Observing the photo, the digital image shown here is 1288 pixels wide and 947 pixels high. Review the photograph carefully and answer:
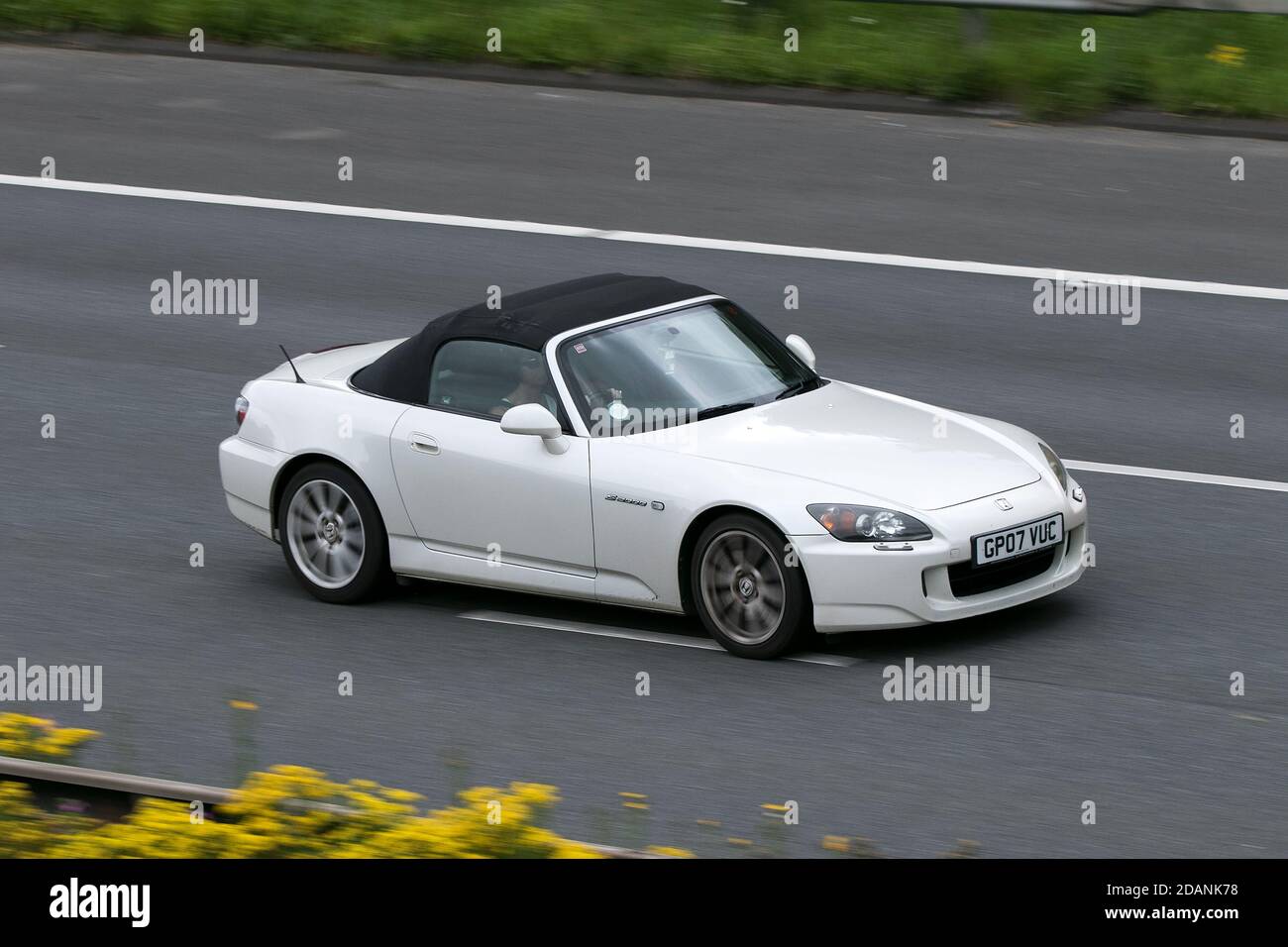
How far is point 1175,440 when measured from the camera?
12.3 meters

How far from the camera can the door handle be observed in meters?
10.1

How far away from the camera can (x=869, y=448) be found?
380 inches

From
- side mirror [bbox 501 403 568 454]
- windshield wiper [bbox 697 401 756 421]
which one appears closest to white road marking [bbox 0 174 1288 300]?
windshield wiper [bbox 697 401 756 421]

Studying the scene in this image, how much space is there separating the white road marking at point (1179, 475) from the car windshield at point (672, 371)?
7.06ft

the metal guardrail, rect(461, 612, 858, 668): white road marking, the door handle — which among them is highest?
the door handle

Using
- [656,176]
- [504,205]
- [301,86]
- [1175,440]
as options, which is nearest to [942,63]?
[656,176]

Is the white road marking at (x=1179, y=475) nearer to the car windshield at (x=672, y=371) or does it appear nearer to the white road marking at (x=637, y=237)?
the car windshield at (x=672, y=371)

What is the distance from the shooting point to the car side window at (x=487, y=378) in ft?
32.7

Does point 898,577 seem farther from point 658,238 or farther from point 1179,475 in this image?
point 658,238

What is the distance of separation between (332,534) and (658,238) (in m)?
6.22

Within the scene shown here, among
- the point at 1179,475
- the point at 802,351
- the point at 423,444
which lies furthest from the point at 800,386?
the point at 1179,475

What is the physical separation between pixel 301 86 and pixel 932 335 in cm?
783

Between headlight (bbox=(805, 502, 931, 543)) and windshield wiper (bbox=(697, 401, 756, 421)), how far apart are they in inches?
38.4

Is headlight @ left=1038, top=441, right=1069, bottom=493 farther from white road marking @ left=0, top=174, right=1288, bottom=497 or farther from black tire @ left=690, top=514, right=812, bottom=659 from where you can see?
white road marking @ left=0, top=174, right=1288, bottom=497
